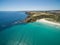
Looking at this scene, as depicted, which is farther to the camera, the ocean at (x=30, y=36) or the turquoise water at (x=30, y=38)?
the ocean at (x=30, y=36)

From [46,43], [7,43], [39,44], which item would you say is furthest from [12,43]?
[46,43]

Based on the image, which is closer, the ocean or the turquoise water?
the turquoise water

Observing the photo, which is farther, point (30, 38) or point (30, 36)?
point (30, 36)

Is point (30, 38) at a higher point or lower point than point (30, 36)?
higher

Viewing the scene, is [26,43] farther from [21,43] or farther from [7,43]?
[7,43]

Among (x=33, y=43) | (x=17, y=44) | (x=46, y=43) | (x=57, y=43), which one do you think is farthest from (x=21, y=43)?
(x=57, y=43)

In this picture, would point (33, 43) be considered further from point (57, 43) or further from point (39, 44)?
point (57, 43)

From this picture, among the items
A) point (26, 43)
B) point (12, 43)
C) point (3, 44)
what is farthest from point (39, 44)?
point (3, 44)
